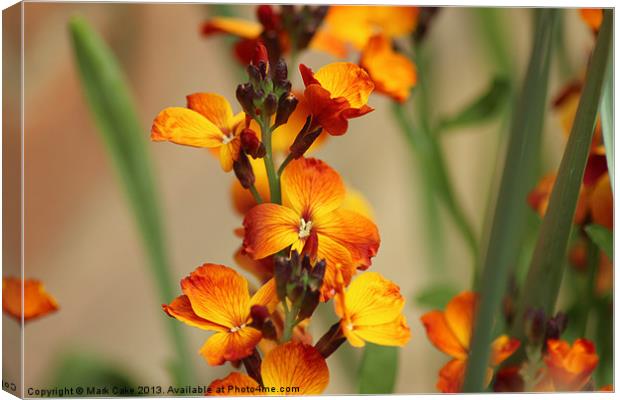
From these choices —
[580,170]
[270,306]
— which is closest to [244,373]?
[270,306]

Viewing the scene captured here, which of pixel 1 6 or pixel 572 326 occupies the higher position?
pixel 1 6

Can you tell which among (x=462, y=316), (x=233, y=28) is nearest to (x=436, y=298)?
(x=462, y=316)

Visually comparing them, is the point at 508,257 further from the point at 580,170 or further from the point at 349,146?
the point at 349,146

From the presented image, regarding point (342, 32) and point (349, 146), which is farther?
point (349, 146)

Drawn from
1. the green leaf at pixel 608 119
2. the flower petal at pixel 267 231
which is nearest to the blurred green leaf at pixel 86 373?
the flower petal at pixel 267 231

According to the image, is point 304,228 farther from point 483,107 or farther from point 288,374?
point 483,107
